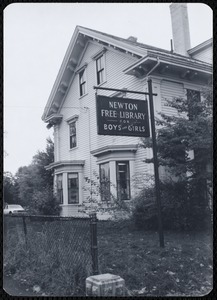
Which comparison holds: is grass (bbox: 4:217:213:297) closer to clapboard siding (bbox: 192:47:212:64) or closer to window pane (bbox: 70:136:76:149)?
window pane (bbox: 70:136:76:149)

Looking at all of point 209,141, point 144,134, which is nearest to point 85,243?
point 144,134

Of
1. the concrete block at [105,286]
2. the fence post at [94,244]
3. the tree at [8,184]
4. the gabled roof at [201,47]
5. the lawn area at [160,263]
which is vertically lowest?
the lawn area at [160,263]

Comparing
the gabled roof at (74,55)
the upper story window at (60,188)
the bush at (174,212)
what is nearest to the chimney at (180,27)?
the gabled roof at (74,55)

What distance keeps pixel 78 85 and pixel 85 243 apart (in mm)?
14907

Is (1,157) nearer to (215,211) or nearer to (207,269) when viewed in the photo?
(215,211)

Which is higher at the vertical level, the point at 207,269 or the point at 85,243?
the point at 85,243

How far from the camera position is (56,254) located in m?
6.61

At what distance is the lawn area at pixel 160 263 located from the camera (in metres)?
5.45

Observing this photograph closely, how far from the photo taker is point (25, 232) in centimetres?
795

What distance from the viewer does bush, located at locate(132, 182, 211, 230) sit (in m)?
10.1

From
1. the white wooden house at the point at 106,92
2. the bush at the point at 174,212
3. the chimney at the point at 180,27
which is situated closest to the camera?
the bush at the point at 174,212

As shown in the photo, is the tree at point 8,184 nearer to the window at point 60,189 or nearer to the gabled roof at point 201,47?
the window at point 60,189

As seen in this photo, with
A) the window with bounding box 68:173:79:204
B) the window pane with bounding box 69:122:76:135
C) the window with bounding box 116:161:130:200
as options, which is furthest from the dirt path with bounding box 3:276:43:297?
the window pane with bounding box 69:122:76:135

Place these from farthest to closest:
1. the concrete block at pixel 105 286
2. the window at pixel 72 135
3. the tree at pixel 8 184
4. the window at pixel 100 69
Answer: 1. the window at pixel 72 135
2. the window at pixel 100 69
3. the tree at pixel 8 184
4. the concrete block at pixel 105 286
